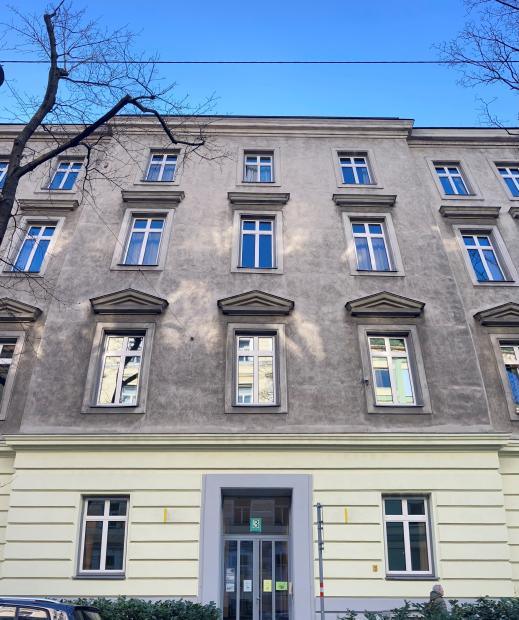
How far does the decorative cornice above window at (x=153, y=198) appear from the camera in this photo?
50.9 ft

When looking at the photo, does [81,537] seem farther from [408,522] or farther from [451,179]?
[451,179]

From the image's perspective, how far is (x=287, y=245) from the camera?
14586 mm

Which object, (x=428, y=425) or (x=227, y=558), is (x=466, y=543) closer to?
(x=428, y=425)

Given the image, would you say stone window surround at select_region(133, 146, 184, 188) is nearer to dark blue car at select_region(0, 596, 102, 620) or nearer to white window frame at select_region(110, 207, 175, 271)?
white window frame at select_region(110, 207, 175, 271)

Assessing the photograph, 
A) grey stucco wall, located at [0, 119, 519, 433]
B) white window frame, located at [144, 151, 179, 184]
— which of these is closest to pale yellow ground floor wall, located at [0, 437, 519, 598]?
grey stucco wall, located at [0, 119, 519, 433]

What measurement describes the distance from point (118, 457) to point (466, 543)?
740 centimetres

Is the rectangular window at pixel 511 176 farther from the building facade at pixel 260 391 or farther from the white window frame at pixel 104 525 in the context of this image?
the white window frame at pixel 104 525

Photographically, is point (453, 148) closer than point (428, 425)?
No

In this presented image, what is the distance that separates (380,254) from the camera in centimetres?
1483

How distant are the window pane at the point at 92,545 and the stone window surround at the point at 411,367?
20.8 ft

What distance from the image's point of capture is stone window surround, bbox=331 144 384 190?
1619 cm

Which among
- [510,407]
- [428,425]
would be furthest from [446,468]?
[510,407]

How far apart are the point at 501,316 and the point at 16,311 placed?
12176 mm

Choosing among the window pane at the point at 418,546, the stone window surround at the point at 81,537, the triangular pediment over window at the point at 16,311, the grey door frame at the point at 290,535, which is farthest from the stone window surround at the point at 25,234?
the window pane at the point at 418,546
